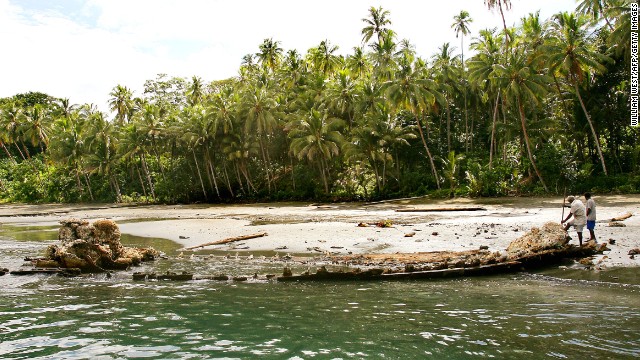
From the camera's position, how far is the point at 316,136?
4359cm

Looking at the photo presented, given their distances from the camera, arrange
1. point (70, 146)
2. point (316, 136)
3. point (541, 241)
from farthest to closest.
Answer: point (70, 146) → point (316, 136) → point (541, 241)

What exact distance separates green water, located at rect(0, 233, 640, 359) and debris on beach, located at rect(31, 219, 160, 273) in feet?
5.57

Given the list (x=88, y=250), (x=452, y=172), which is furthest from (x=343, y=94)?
(x=88, y=250)

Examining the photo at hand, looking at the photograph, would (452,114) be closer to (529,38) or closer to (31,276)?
(529,38)

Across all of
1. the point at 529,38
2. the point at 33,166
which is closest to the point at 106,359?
the point at 529,38

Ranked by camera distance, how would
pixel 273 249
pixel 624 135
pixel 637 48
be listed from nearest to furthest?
pixel 273 249, pixel 637 48, pixel 624 135

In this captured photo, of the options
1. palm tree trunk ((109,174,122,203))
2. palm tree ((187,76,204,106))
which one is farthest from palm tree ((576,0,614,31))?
palm tree trunk ((109,174,122,203))

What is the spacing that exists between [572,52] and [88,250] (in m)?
32.0

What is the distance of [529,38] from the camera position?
37.5 metres

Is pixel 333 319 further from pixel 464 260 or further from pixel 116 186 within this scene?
pixel 116 186

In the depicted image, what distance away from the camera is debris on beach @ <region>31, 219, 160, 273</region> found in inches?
579

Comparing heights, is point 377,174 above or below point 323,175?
below

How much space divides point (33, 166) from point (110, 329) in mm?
69955

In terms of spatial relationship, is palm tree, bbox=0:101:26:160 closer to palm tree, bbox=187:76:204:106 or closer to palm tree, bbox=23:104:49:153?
palm tree, bbox=23:104:49:153
